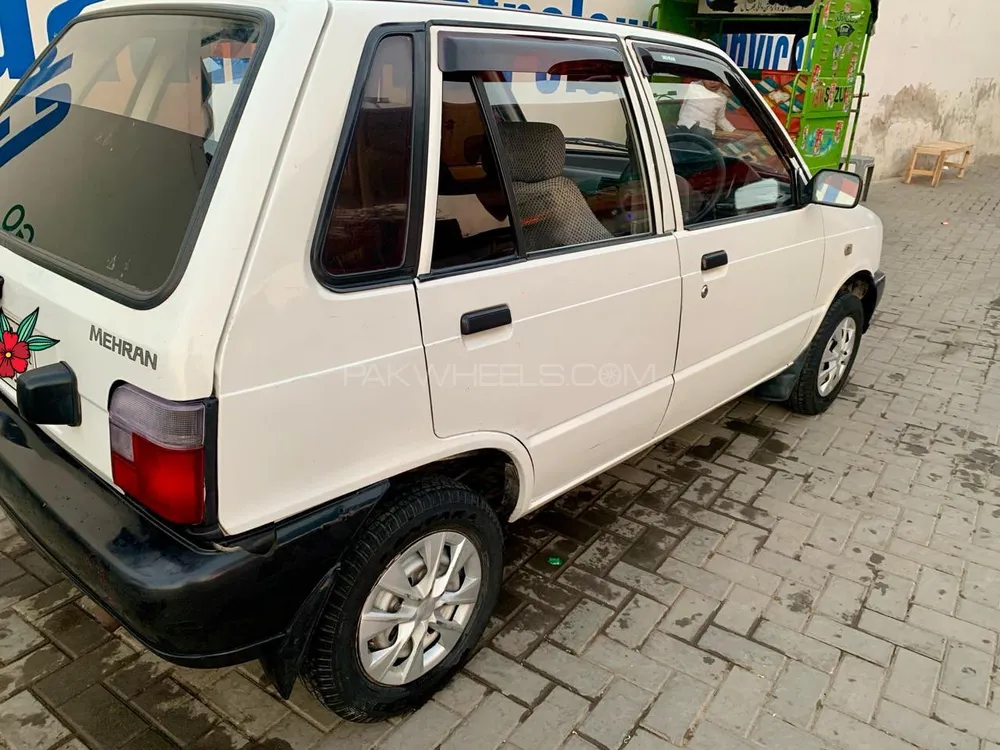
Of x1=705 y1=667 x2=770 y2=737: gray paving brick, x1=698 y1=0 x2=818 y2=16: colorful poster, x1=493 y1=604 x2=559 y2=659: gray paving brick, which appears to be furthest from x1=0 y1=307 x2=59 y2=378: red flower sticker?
x1=698 y1=0 x2=818 y2=16: colorful poster

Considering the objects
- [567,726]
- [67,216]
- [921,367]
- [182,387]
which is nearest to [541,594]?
[567,726]

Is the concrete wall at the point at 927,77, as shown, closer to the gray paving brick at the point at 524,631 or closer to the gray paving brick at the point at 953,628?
the gray paving brick at the point at 953,628

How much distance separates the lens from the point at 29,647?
249 centimetres

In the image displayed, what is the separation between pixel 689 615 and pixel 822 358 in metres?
1.98

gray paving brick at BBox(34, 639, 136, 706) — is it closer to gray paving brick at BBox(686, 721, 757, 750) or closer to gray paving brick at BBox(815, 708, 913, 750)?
gray paving brick at BBox(686, 721, 757, 750)

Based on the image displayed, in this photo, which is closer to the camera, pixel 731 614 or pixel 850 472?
pixel 731 614

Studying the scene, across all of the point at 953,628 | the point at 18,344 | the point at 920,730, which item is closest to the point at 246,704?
the point at 18,344

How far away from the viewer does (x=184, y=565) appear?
1681 mm

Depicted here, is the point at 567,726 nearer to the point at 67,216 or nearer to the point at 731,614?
the point at 731,614

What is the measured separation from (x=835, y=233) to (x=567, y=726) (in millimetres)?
2686

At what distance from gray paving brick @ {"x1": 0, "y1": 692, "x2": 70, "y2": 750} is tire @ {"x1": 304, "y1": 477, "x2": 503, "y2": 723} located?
0.80m

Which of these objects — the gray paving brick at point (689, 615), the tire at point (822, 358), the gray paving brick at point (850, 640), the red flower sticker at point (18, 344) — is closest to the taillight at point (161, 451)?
the red flower sticker at point (18, 344)

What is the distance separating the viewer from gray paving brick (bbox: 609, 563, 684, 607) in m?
2.85

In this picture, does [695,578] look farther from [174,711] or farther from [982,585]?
[174,711]
